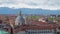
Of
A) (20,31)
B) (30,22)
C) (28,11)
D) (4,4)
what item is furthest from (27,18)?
(4,4)

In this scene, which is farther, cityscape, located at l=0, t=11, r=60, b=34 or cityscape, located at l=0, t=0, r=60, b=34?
cityscape, located at l=0, t=11, r=60, b=34

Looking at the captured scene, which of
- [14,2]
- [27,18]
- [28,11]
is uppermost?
[14,2]

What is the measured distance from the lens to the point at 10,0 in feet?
6.13

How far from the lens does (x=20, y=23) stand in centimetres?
243

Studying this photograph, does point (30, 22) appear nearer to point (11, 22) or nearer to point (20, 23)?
point (20, 23)

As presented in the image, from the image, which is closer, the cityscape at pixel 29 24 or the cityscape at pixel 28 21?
the cityscape at pixel 28 21

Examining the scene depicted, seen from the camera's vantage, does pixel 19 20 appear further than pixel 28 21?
No

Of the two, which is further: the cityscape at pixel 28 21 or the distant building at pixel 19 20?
the distant building at pixel 19 20

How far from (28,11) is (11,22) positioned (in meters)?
0.53

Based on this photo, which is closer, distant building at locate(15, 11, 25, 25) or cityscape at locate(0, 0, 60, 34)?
cityscape at locate(0, 0, 60, 34)

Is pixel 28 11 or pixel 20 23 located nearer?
pixel 28 11

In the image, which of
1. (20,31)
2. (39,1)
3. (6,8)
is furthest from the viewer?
(20,31)

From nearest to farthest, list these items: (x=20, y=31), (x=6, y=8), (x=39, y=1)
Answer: (x=39, y=1) < (x=6, y=8) < (x=20, y=31)

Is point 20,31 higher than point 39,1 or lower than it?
lower
